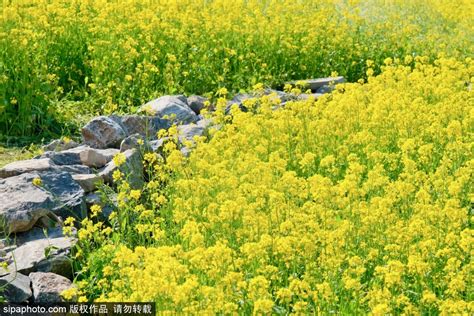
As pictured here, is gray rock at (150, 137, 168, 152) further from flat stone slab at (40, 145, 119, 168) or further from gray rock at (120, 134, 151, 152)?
flat stone slab at (40, 145, 119, 168)

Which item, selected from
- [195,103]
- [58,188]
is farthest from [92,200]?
[195,103]

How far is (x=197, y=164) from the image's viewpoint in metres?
6.53

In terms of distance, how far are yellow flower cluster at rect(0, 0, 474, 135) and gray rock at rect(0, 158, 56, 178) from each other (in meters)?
1.56

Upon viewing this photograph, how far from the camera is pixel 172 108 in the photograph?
8.28 m

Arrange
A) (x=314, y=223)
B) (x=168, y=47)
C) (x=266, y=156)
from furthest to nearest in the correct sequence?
(x=168, y=47) → (x=266, y=156) → (x=314, y=223)

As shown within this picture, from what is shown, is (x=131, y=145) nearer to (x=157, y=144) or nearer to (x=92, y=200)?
(x=157, y=144)

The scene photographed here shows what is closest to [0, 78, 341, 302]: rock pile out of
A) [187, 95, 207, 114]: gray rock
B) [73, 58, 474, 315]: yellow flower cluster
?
[73, 58, 474, 315]: yellow flower cluster

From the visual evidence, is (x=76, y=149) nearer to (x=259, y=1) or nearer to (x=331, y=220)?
(x=331, y=220)

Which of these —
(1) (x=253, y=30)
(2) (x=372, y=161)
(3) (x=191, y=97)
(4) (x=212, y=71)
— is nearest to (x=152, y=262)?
(2) (x=372, y=161)

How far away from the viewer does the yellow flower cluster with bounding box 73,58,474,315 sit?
4582mm

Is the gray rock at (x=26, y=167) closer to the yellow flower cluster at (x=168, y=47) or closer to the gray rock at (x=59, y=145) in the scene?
the gray rock at (x=59, y=145)

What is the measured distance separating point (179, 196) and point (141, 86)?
2.90m

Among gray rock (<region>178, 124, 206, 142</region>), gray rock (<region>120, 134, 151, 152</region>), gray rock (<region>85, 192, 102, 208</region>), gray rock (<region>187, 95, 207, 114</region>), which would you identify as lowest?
gray rock (<region>187, 95, 207, 114</region>)

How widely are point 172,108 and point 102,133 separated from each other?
914 millimetres
